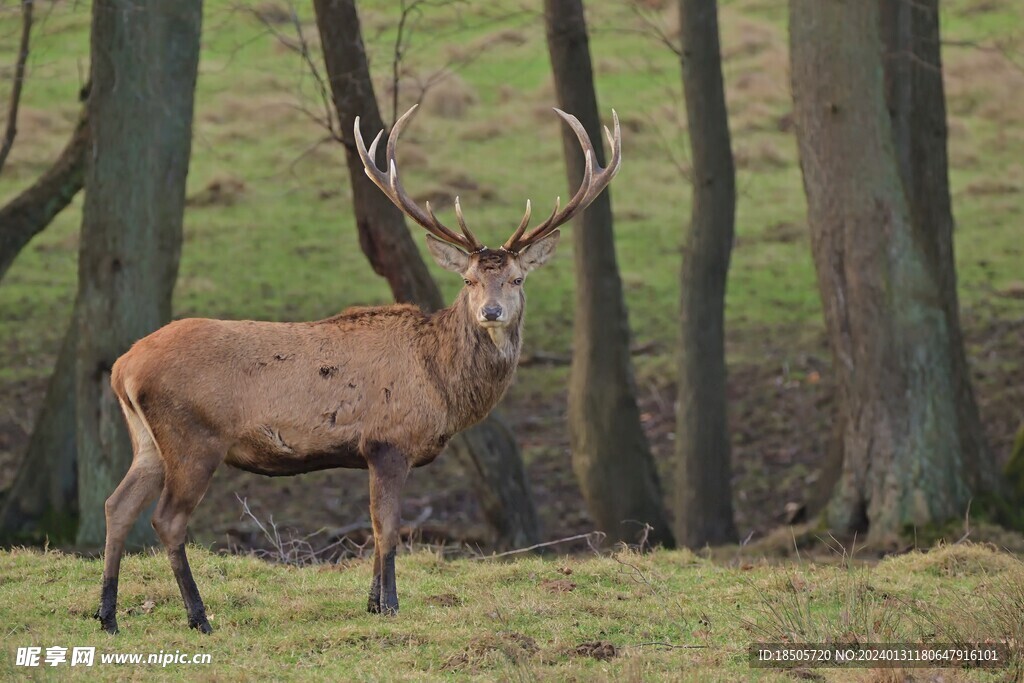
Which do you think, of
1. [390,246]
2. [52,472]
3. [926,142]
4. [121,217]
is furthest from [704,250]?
[52,472]

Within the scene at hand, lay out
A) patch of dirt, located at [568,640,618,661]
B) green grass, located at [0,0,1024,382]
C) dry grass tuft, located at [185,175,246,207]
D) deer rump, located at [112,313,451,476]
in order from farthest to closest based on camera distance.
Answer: dry grass tuft, located at [185,175,246,207] < green grass, located at [0,0,1024,382] < deer rump, located at [112,313,451,476] < patch of dirt, located at [568,640,618,661]

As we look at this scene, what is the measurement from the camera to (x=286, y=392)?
793 cm

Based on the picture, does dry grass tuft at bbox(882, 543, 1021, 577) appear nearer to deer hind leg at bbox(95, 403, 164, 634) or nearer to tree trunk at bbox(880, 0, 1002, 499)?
tree trunk at bbox(880, 0, 1002, 499)

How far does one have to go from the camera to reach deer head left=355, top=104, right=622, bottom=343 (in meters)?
8.30

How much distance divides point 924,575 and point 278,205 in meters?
16.0

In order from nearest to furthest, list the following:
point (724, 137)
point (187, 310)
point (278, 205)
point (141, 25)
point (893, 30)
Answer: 1. point (141, 25)
2. point (893, 30)
3. point (724, 137)
4. point (187, 310)
5. point (278, 205)

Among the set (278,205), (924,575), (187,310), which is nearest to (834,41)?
(924,575)

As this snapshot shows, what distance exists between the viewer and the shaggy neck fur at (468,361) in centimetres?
834

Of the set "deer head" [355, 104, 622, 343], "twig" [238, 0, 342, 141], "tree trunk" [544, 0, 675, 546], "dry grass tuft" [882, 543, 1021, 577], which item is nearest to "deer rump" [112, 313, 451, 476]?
"deer head" [355, 104, 622, 343]

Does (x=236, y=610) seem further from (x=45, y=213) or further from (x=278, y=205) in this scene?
(x=278, y=205)

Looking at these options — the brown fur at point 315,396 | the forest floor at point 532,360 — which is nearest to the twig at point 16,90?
the forest floor at point 532,360

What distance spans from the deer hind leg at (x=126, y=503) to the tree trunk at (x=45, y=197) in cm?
652

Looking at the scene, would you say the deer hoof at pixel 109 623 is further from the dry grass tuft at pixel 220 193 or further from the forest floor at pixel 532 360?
the dry grass tuft at pixel 220 193

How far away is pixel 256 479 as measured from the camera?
622 inches
